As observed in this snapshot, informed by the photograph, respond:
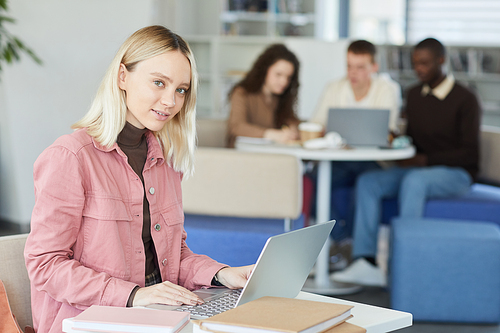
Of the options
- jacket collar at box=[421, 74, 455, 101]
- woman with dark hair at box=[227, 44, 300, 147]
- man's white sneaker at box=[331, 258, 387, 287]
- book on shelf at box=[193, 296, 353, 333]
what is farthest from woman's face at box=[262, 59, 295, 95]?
book on shelf at box=[193, 296, 353, 333]

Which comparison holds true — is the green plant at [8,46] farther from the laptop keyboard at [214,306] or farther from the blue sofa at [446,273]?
the laptop keyboard at [214,306]

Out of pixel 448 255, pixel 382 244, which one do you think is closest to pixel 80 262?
pixel 448 255

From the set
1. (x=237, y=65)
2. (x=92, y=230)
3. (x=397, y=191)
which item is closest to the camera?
(x=92, y=230)

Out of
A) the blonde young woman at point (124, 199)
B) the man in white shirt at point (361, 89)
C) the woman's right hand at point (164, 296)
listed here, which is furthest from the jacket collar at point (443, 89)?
the woman's right hand at point (164, 296)

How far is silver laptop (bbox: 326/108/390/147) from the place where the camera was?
3166 mm

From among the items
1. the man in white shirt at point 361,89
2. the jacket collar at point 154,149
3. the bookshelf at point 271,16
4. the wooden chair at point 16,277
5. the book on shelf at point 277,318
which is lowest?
the wooden chair at point 16,277

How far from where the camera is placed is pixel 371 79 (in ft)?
12.5

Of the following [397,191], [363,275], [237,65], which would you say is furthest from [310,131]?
[237,65]

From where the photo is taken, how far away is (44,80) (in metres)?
4.36

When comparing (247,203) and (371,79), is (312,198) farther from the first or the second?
(247,203)

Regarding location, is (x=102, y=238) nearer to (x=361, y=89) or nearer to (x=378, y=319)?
(x=378, y=319)

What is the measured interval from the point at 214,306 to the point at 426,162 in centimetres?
275

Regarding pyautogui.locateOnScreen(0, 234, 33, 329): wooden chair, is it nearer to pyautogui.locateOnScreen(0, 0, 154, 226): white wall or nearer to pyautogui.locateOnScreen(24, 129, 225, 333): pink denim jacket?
pyautogui.locateOnScreen(24, 129, 225, 333): pink denim jacket

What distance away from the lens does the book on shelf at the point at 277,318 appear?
2.92ft
